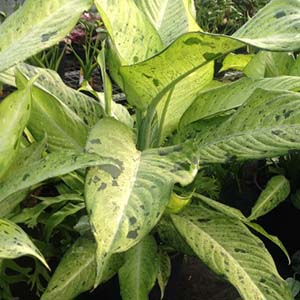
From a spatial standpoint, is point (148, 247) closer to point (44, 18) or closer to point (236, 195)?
point (44, 18)

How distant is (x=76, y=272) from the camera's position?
104 centimetres

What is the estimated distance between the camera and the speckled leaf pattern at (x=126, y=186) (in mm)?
752

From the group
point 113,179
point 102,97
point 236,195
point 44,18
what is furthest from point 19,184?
point 236,195

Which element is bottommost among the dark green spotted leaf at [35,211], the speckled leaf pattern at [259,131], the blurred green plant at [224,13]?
the blurred green plant at [224,13]

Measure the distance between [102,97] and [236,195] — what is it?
23.7 inches

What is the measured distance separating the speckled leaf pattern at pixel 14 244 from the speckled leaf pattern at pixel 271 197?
0.57m

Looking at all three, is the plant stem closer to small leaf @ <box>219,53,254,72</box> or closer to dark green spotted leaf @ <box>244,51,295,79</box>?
small leaf @ <box>219,53,254,72</box>

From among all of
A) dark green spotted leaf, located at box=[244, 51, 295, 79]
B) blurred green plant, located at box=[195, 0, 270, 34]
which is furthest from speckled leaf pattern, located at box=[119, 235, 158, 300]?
blurred green plant, located at box=[195, 0, 270, 34]

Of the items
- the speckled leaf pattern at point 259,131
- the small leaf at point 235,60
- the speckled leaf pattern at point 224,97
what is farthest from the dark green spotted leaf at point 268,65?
the speckled leaf pattern at point 259,131

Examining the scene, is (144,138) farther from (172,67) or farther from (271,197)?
(271,197)

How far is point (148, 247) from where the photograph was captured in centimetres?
109

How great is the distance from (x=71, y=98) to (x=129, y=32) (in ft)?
0.66

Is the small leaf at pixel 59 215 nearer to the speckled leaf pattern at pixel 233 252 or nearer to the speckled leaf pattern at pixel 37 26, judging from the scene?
the speckled leaf pattern at pixel 233 252

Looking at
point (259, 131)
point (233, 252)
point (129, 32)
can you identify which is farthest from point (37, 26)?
point (233, 252)
